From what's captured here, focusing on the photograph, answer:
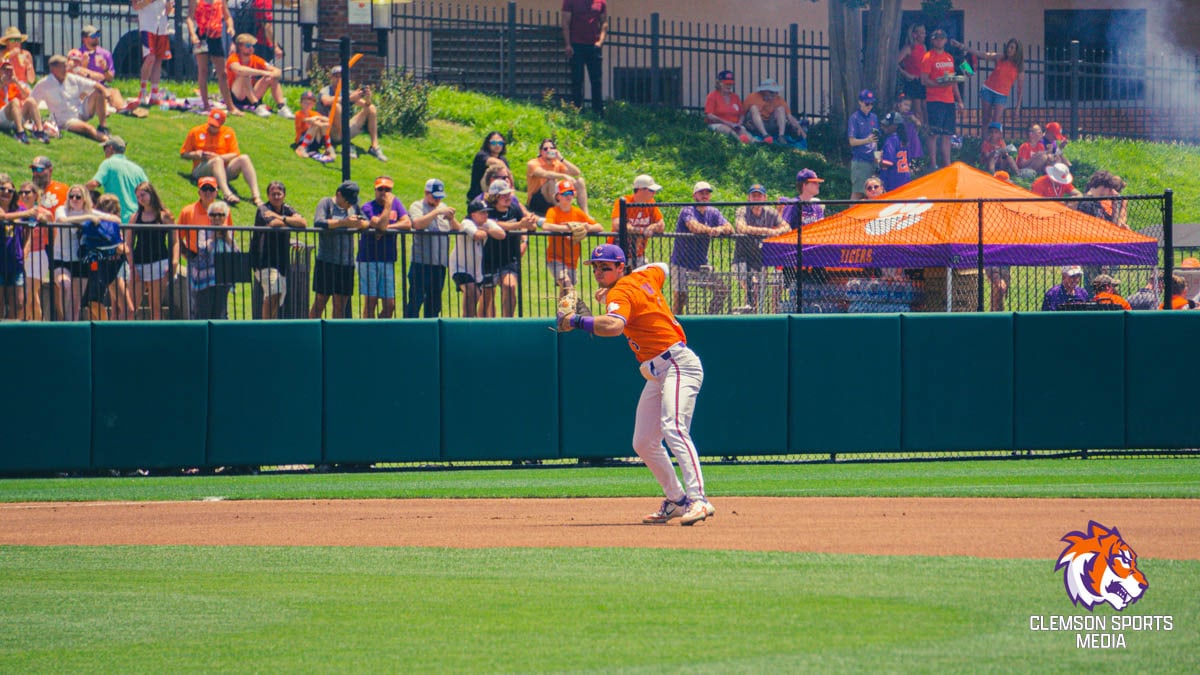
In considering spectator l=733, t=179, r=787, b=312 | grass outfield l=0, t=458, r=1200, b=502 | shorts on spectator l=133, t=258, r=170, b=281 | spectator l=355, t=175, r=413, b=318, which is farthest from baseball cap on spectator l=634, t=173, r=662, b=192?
shorts on spectator l=133, t=258, r=170, b=281

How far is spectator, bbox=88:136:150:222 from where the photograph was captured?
17.3 meters

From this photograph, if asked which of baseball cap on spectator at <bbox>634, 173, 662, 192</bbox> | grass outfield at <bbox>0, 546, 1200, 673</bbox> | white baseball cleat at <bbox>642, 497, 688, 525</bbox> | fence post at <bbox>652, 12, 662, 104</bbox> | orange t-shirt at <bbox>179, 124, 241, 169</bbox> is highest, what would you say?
fence post at <bbox>652, 12, 662, 104</bbox>

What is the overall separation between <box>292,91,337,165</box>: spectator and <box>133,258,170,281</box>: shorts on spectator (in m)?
8.12

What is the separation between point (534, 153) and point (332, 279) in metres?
10.1

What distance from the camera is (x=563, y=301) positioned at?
1048 centimetres

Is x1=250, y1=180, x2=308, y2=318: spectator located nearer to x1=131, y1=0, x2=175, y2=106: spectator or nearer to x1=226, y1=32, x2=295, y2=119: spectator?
x1=131, y1=0, x2=175, y2=106: spectator

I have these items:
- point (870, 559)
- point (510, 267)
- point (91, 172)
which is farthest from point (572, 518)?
point (91, 172)

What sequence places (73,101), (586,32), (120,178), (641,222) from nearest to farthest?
(641,222), (120,178), (73,101), (586,32)

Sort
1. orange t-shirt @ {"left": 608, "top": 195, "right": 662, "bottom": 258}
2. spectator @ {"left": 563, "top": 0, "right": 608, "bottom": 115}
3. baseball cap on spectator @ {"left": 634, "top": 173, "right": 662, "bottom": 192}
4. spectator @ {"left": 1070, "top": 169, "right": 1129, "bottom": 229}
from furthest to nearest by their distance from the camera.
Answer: spectator @ {"left": 563, "top": 0, "right": 608, "bottom": 115} → spectator @ {"left": 1070, "top": 169, "right": 1129, "bottom": 229} → baseball cap on spectator @ {"left": 634, "top": 173, "right": 662, "bottom": 192} → orange t-shirt @ {"left": 608, "top": 195, "right": 662, "bottom": 258}

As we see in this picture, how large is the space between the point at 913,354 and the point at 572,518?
17.2ft

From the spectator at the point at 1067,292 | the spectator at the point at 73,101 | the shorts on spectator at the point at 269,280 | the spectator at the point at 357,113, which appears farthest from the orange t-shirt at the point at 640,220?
the spectator at the point at 73,101

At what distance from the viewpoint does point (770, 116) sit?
91.4 ft

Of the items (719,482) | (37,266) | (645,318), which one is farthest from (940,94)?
(645,318)

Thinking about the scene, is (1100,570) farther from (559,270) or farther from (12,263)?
(12,263)
